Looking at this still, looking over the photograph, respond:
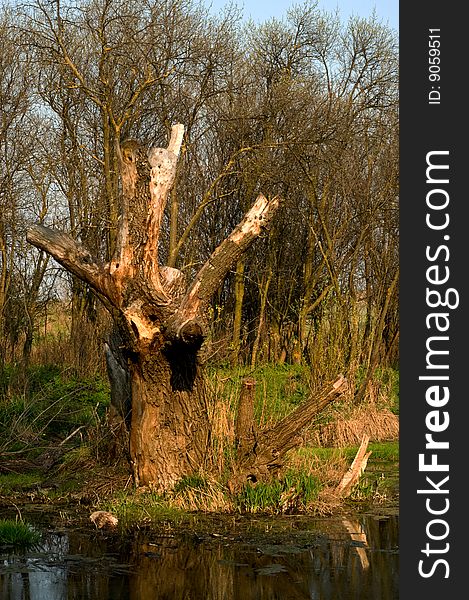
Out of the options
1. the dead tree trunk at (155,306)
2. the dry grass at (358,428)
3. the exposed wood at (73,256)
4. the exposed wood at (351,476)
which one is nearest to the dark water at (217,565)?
the exposed wood at (351,476)

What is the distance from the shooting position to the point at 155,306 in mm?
9695

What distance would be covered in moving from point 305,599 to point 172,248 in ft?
42.9

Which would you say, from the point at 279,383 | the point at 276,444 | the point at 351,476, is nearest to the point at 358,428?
the point at 279,383

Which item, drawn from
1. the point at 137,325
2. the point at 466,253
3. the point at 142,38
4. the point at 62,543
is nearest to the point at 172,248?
the point at 142,38

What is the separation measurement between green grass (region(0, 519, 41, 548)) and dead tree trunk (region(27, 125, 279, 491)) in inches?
74.0

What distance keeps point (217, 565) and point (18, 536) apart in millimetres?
1893

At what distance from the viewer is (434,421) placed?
6590 millimetres

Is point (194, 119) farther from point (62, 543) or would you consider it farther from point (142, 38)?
point (62, 543)

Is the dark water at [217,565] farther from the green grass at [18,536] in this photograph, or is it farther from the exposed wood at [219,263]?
the exposed wood at [219,263]

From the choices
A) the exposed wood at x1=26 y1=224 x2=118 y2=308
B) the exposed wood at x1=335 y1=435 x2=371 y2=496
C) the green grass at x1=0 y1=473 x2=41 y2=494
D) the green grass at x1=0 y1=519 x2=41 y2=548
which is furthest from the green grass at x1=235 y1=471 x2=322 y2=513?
the green grass at x1=0 y1=473 x2=41 y2=494

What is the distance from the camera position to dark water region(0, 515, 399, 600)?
708 cm

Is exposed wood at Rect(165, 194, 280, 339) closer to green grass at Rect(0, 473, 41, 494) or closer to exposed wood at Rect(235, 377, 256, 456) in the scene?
exposed wood at Rect(235, 377, 256, 456)

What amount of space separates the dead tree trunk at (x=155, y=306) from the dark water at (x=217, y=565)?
4.63ft

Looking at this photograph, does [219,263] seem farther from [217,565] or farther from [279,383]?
[279,383]
